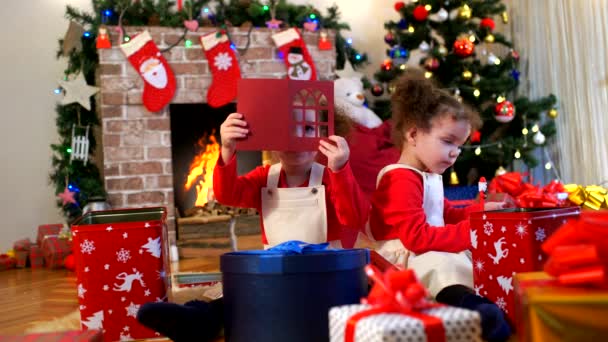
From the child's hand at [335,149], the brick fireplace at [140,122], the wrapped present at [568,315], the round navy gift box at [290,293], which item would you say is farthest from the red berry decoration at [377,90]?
the wrapped present at [568,315]

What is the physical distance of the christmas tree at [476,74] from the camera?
3.70m

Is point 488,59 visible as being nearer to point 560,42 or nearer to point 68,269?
point 560,42

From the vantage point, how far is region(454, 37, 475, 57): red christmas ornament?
3631mm

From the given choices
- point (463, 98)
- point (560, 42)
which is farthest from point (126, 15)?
point (560, 42)

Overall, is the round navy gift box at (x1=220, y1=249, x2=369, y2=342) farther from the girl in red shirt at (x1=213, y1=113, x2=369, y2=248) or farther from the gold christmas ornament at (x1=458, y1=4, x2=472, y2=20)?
the gold christmas ornament at (x1=458, y1=4, x2=472, y2=20)

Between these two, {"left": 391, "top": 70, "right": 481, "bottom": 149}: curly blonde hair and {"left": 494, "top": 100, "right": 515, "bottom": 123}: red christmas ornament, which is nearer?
{"left": 391, "top": 70, "right": 481, "bottom": 149}: curly blonde hair

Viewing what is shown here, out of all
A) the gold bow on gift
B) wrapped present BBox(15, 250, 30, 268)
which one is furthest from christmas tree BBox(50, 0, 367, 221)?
the gold bow on gift

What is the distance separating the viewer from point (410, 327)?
2.82ft

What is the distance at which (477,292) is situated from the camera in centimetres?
143

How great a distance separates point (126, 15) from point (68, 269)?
1.41 metres

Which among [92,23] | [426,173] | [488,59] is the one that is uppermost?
[92,23]

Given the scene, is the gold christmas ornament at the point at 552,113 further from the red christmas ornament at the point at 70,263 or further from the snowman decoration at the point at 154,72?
the red christmas ornament at the point at 70,263

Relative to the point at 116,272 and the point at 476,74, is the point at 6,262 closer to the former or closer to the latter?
the point at 116,272

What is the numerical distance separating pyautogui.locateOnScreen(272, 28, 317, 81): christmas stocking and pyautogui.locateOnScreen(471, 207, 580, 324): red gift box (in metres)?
2.55
